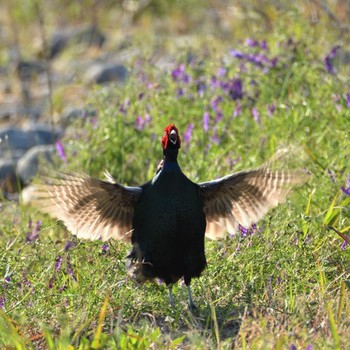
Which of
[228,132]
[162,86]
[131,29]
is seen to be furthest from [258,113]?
[131,29]

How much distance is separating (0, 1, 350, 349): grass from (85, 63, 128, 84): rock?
3.03m

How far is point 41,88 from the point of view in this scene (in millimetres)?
11891

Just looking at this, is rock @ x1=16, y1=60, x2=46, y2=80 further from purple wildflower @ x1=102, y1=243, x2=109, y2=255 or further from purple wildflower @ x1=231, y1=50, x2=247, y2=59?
purple wildflower @ x1=102, y1=243, x2=109, y2=255

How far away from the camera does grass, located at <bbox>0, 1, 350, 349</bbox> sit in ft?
13.6

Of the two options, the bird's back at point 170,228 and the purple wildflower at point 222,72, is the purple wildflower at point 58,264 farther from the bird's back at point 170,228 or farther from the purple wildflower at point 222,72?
the purple wildflower at point 222,72

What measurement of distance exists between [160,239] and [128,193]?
0.28m

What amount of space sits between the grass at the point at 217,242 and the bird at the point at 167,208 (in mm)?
95

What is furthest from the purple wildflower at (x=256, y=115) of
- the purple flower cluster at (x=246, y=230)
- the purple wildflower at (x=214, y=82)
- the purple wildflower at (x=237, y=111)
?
the purple flower cluster at (x=246, y=230)

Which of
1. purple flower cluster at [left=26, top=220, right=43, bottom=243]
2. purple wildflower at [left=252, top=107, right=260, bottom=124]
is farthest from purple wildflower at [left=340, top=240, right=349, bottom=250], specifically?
purple wildflower at [left=252, top=107, right=260, bottom=124]

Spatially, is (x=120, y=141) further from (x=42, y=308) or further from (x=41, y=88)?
(x=41, y=88)

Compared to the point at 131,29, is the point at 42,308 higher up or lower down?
higher up

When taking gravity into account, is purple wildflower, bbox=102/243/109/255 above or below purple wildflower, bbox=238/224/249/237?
above

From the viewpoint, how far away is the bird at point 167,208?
471cm

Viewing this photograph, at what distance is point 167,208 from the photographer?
4695 mm
